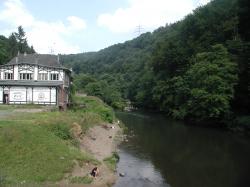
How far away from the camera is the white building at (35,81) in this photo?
201 ft

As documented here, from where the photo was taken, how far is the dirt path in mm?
29156

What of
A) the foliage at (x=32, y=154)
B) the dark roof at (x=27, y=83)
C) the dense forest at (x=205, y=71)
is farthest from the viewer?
the dense forest at (x=205, y=71)

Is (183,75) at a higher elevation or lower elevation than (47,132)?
higher

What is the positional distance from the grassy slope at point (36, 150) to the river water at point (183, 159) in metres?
4.78

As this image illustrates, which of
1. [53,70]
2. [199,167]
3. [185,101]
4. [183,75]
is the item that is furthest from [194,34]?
[199,167]

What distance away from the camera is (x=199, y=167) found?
36875 mm

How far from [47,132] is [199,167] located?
14.5m

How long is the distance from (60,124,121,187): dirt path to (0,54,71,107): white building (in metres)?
10.5

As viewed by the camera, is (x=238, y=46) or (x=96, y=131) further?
(x=238, y=46)

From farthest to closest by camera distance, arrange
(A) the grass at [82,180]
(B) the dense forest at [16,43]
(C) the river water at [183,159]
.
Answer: (B) the dense forest at [16,43], (C) the river water at [183,159], (A) the grass at [82,180]

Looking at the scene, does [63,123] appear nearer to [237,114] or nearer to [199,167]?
[199,167]

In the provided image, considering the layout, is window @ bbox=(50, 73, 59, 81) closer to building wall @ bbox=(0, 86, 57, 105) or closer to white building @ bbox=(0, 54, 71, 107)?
white building @ bbox=(0, 54, 71, 107)

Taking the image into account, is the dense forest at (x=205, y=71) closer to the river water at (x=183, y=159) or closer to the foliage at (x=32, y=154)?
the river water at (x=183, y=159)

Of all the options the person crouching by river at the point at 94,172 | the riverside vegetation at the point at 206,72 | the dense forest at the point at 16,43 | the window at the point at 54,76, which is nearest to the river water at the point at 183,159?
the person crouching by river at the point at 94,172
